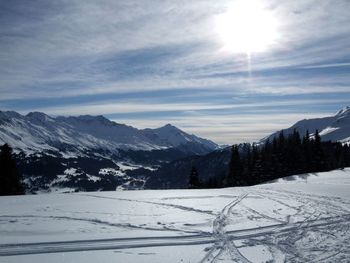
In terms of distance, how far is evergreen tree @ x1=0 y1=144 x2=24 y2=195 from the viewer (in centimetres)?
4256

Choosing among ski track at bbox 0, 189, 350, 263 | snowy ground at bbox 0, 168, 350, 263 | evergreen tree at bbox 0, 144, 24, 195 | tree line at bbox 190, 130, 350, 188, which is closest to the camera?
snowy ground at bbox 0, 168, 350, 263

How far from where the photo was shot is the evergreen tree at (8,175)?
42.6m

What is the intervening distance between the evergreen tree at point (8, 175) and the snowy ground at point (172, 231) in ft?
66.8

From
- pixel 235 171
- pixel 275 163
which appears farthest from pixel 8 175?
pixel 275 163

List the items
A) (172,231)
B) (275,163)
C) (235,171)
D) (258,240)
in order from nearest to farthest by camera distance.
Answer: (258,240), (172,231), (235,171), (275,163)

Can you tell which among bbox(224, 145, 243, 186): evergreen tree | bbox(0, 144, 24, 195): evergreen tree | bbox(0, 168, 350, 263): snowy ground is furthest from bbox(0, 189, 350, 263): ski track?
bbox(224, 145, 243, 186): evergreen tree

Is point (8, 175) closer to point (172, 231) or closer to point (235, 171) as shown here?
point (172, 231)

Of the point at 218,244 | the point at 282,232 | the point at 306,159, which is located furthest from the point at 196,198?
the point at 306,159

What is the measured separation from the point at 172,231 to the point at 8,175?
105 feet

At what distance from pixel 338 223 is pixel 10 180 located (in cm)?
3410

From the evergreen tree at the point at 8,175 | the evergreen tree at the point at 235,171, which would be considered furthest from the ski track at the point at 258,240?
the evergreen tree at the point at 235,171

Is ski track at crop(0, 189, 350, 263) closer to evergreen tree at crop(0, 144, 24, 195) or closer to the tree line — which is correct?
evergreen tree at crop(0, 144, 24, 195)

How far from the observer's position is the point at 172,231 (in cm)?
1579

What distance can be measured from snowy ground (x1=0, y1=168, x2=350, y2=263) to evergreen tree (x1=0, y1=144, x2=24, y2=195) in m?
20.4
